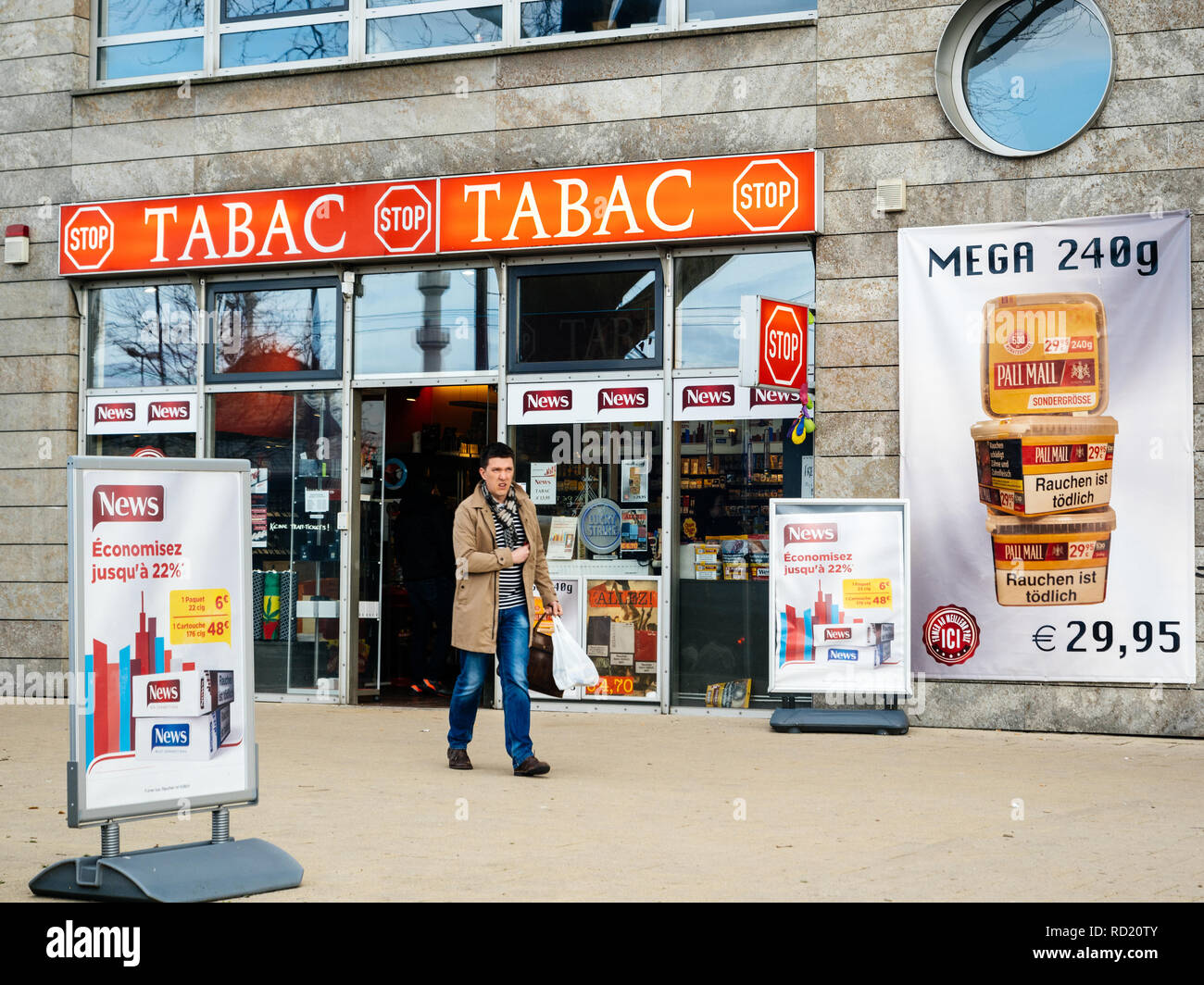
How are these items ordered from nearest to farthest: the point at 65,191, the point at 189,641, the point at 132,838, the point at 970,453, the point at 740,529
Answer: the point at 189,641 < the point at 132,838 < the point at 970,453 < the point at 740,529 < the point at 65,191

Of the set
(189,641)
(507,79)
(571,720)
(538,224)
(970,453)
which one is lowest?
(571,720)

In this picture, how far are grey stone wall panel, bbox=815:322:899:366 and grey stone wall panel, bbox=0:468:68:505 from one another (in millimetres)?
6519

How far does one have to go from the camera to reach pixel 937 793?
26.7 ft

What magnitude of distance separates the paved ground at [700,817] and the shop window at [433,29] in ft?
18.4

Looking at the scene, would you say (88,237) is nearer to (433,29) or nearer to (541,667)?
(433,29)

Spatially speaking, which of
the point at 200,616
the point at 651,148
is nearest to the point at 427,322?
the point at 651,148

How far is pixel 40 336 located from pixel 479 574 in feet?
22.2

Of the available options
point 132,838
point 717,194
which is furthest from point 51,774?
point 717,194

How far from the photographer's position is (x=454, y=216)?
491 inches

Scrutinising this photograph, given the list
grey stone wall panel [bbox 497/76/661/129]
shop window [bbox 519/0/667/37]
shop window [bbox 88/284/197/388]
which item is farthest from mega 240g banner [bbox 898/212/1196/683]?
shop window [bbox 88/284/197/388]

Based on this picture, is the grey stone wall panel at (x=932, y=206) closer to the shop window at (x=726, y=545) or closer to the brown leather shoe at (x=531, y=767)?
the shop window at (x=726, y=545)

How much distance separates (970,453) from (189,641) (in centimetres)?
692
